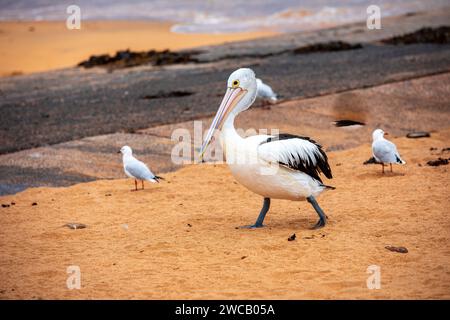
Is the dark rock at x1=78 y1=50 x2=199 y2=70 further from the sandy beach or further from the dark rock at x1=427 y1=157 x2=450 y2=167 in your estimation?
the dark rock at x1=427 y1=157 x2=450 y2=167

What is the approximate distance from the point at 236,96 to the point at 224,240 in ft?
4.54

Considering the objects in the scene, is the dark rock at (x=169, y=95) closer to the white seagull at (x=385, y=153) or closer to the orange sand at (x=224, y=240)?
the orange sand at (x=224, y=240)

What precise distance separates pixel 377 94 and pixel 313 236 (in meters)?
6.58

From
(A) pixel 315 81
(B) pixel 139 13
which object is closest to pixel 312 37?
(A) pixel 315 81

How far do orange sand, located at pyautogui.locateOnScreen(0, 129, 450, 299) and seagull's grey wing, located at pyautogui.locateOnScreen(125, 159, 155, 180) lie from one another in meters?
0.21

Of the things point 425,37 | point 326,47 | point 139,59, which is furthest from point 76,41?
point 425,37

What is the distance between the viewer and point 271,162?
6.14 metres

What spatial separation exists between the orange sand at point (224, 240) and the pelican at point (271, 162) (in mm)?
354

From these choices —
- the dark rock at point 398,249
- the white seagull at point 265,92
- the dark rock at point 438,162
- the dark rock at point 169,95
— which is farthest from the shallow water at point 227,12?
the dark rock at point 398,249

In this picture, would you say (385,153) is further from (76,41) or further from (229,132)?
(76,41)

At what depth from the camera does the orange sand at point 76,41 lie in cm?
2208

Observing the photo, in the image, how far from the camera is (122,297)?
15.9 feet

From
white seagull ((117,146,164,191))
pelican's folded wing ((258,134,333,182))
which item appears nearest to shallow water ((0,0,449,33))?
white seagull ((117,146,164,191))

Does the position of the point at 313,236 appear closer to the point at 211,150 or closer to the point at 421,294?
the point at 421,294
